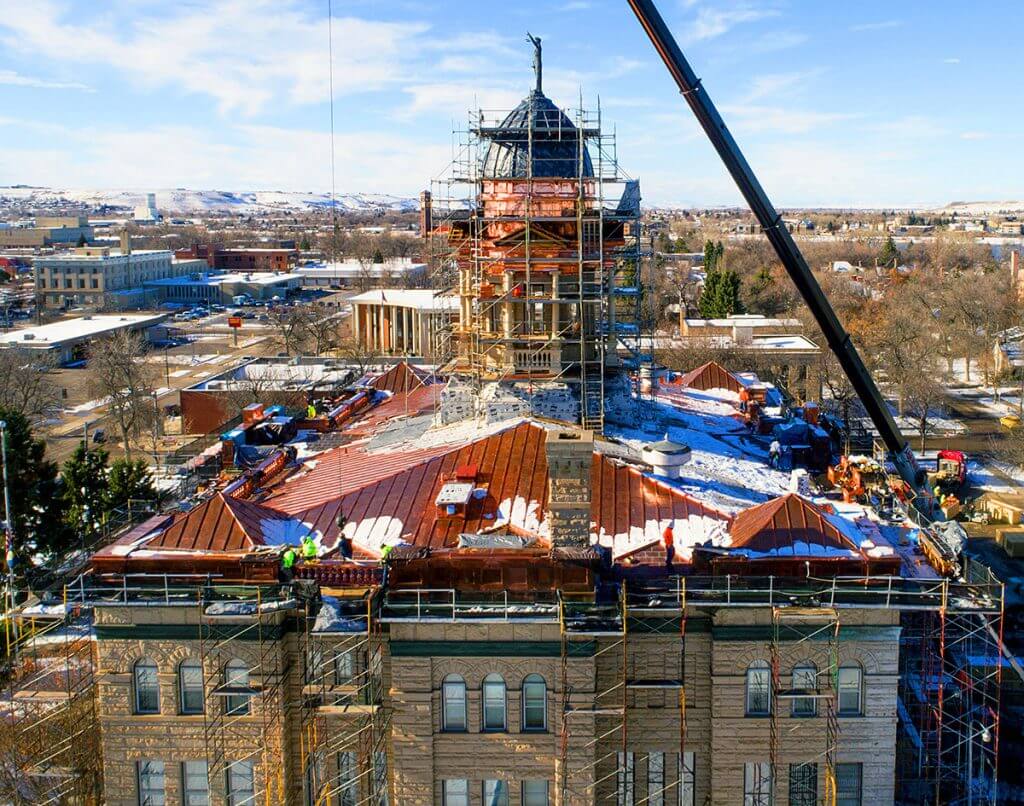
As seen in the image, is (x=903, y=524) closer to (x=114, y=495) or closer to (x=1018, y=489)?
(x=114, y=495)

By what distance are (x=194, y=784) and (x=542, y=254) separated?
1558 cm

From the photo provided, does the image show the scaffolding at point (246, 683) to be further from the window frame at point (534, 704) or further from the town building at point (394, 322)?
the town building at point (394, 322)

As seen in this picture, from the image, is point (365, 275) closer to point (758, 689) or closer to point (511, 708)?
point (511, 708)

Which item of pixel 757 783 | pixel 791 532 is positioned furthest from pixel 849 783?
pixel 791 532

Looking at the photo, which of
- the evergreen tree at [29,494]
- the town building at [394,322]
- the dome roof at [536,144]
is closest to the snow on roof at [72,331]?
the town building at [394,322]

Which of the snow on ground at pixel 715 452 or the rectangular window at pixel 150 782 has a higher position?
the snow on ground at pixel 715 452

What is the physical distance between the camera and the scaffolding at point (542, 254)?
28.5 meters

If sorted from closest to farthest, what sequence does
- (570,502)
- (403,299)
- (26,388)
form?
(570,502)
(26,388)
(403,299)

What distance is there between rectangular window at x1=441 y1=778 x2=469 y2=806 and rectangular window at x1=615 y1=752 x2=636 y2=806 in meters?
2.92

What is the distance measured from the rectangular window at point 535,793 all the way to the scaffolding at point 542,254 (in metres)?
10.7

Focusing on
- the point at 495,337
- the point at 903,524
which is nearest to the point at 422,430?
the point at 495,337

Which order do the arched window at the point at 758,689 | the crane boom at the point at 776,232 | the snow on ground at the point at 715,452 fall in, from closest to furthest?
the arched window at the point at 758,689 → the snow on ground at the point at 715,452 → the crane boom at the point at 776,232

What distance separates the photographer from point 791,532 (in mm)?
21422

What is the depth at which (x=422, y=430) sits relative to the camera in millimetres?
30484
